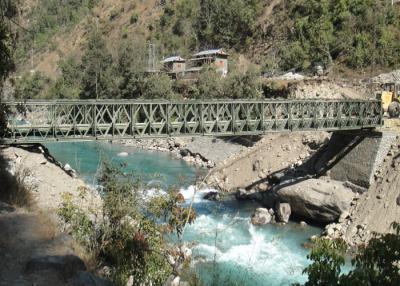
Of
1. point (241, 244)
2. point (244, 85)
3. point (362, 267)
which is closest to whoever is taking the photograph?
point (362, 267)

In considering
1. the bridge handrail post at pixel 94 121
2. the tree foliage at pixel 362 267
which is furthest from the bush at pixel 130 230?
the bridge handrail post at pixel 94 121

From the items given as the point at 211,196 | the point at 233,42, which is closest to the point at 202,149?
the point at 211,196

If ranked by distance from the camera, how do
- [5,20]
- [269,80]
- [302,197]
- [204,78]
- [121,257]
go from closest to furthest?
[121,257], [5,20], [302,197], [269,80], [204,78]

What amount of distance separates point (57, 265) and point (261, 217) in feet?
57.2

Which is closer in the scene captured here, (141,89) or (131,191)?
(131,191)

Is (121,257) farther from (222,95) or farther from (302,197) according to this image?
(222,95)

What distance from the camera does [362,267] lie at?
6629 mm

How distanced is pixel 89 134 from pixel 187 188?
8.74 m

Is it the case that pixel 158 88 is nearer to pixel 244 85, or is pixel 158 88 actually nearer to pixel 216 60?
pixel 244 85

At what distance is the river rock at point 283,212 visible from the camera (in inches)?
978

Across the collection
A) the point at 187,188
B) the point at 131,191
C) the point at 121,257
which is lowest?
the point at 187,188

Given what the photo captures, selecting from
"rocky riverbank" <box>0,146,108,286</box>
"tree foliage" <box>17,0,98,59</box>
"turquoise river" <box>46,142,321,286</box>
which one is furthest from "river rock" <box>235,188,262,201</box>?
"tree foliage" <box>17,0,98,59</box>

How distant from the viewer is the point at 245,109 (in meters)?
26.0

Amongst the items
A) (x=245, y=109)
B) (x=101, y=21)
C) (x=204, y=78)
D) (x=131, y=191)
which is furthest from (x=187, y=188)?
(x=101, y=21)
